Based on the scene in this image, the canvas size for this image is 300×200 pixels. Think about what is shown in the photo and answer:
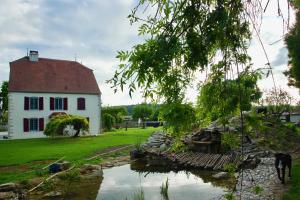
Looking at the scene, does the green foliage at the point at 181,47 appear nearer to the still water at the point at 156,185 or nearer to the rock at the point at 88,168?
the still water at the point at 156,185

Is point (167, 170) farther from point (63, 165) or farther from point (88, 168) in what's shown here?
point (63, 165)

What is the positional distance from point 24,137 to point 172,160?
2176 cm

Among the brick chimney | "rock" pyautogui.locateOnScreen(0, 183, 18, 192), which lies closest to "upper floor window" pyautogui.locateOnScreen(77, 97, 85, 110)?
the brick chimney

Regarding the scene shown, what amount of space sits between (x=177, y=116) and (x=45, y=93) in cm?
3382

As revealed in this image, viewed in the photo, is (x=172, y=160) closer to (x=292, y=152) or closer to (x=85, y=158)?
(x=85, y=158)

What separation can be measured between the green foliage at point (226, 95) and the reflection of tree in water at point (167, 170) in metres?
8.45

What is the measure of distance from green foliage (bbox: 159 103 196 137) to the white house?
32.8 metres

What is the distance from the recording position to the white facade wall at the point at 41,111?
3388cm

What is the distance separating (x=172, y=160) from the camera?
17.5 m

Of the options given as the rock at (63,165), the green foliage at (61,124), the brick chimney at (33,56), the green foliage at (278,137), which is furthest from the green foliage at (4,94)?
the green foliage at (278,137)

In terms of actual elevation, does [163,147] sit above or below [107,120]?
below

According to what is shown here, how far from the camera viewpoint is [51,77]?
37.4 metres

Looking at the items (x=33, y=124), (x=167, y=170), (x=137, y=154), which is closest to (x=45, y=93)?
(x=33, y=124)

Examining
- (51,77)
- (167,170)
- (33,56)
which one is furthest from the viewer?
(33,56)
